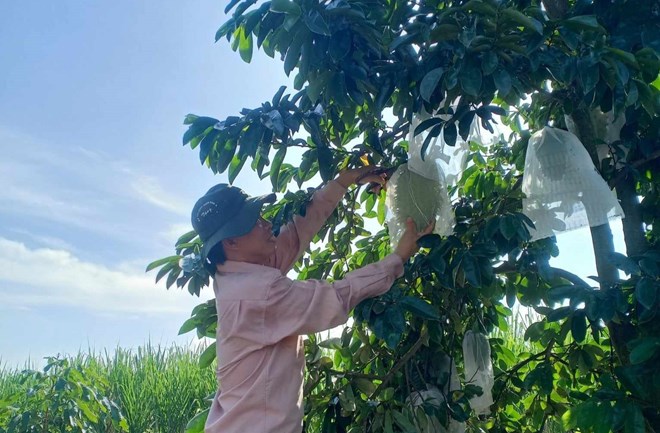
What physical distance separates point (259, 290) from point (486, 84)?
2.43 ft

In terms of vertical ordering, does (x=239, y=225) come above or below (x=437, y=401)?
above

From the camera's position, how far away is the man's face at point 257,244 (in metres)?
1.77

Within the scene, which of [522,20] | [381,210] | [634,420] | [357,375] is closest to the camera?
[522,20]

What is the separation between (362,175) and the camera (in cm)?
192

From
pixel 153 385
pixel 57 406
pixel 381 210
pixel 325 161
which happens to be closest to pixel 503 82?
pixel 325 161

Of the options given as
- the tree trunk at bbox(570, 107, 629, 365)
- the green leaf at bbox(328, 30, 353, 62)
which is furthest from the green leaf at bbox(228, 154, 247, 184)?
the tree trunk at bbox(570, 107, 629, 365)

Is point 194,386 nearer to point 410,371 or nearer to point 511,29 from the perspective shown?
point 410,371

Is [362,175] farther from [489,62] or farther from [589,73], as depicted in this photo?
[589,73]

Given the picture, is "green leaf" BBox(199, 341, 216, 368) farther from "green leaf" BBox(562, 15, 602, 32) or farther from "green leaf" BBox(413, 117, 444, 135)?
"green leaf" BBox(562, 15, 602, 32)

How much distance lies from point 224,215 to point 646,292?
1056 mm

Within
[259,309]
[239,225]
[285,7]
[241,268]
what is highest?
[285,7]

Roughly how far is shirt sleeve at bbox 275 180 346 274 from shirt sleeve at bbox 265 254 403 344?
364 millimetres

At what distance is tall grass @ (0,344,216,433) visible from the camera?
4312 millimetres

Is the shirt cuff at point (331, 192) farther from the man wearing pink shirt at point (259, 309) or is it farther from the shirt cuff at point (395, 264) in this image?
the shirt cuff at point (395, 264)
